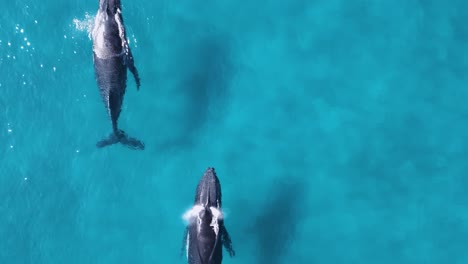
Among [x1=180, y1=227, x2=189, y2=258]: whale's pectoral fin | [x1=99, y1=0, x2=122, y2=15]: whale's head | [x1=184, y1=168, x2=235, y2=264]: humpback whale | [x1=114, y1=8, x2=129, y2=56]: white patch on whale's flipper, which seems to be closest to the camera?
[x1=184, y1=168, x2=235, y2=264]: humpback whale

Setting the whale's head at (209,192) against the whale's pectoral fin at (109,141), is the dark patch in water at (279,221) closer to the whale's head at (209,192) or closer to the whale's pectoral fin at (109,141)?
the whale's head at (209,192)

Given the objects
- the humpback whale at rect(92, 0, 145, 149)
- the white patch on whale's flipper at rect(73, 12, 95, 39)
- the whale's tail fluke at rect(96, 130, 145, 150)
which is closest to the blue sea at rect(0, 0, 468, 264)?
the white patch on whale's flipper at rect(73, 12, 95, 39)

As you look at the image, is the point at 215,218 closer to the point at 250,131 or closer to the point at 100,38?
the point at 250,131

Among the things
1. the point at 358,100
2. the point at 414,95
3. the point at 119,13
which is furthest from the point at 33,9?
the point at 414,95

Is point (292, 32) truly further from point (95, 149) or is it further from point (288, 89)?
point (95, 149)

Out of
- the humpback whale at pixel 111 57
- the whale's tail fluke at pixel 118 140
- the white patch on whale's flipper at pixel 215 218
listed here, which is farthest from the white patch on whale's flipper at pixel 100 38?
the white patch on whale's flipper at pixel 215 218

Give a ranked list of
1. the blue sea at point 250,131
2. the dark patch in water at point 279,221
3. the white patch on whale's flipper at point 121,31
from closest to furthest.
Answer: the white patch on whale's flipper at point 121,31, the blue sea at point 250,131, the dark patch in water at point 279,221

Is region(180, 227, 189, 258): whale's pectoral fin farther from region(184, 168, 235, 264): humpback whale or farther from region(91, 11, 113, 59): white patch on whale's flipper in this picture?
region(91, 11, 113, 59): white patch on whale's flipper
